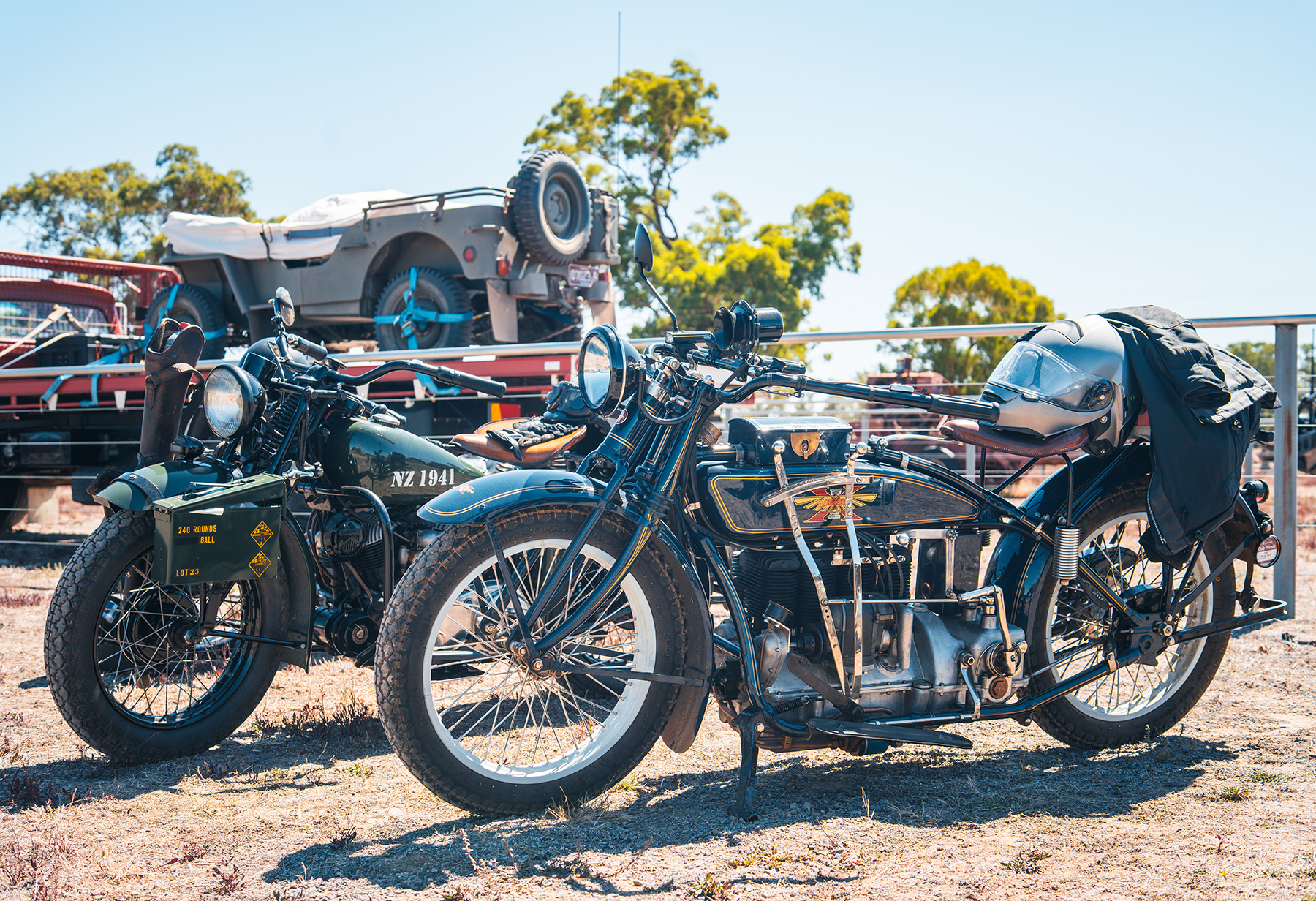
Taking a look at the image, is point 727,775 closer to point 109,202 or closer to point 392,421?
point 392,421

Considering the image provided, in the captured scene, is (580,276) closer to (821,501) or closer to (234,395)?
(234,395)

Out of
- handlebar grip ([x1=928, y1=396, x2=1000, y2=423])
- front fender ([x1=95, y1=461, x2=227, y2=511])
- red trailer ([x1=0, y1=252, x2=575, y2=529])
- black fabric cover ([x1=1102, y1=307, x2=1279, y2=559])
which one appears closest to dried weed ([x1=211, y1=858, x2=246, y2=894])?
front fender ([x1=95, y1=461, x2=227, y2=511])

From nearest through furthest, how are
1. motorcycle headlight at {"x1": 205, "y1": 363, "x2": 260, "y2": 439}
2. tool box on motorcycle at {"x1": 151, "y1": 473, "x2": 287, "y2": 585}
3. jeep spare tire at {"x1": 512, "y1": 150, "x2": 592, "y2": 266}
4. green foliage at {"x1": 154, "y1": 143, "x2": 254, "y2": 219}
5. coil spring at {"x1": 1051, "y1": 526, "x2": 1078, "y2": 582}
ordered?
1. tool box on motorcycle at {"x1": 151, "y1": 473, "x2": 287, "y2": 585}
2. coil spring at {"x1": 1051, "y1": 526, "x2": 1078, "y2": 582}
3. motorcycle headlight at {"x1": 205, "y1": 363, "x2": 260, "y2": 439}
4. jeep spare tire at {"x1": 512, "y1": 150, "x2": 592, "y2": 266}
5. green foliage at {"x1": 154, "y1": 143, "x2": 254, "y2": 219}

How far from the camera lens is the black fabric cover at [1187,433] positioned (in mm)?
3266

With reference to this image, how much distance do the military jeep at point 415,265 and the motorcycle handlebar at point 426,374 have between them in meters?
5.11

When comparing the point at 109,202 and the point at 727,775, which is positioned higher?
the point at 109,202

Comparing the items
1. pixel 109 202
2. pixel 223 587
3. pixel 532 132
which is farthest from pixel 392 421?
pixel 109 202

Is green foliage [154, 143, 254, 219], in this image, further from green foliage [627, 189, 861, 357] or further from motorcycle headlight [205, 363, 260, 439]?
motorcycle headlight [205, 363, 260, 439]

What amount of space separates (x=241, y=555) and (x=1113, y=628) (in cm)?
291

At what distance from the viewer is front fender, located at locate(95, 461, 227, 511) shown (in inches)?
133

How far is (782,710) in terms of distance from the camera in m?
3.05

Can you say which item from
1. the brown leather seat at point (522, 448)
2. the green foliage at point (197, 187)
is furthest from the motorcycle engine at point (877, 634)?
the green foliage at point (197, 187)

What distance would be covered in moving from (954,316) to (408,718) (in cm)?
2364

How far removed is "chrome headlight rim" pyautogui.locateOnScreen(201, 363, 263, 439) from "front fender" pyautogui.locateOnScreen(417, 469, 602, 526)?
1260mm
